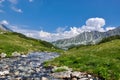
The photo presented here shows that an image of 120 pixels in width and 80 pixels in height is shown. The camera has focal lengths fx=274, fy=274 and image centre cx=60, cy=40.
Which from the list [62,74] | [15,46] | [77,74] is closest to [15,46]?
[15,46]

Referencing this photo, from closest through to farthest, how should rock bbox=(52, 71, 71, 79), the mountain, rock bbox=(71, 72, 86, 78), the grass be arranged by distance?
rock bbox=(71, 72, 86, 78)
rock bbox=(52, 71, 71, 79)
the mountain
the grass

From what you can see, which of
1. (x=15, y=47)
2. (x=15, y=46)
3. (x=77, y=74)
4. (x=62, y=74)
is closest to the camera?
(x=77, y=74)

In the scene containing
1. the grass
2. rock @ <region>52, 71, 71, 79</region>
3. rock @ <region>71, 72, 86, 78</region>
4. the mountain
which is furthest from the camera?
the grass

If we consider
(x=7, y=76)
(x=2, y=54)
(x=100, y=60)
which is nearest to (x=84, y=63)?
(x=100, y=60)

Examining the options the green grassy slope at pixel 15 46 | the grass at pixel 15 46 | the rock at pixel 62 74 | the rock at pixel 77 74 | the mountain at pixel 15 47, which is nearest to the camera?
the rock at pixel 77 74

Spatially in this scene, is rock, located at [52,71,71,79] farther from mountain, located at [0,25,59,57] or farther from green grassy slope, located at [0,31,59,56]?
green grassy slope, located at [0,31,59,56]

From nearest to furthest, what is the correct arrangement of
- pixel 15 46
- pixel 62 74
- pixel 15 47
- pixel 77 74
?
pixel 77 74 → pixel 62 74 → pixel 15 47 → pixel 15 46

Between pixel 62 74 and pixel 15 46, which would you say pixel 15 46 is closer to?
pixel 15 46

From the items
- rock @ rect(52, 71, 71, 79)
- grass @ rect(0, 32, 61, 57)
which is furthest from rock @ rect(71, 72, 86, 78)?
grass @ rect(0, 32, 61, 57)

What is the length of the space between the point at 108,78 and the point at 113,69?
6.26 feet

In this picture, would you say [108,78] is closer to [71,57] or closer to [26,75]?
[26,75]

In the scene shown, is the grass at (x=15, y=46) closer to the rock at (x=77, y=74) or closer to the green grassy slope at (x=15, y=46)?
the green grassy slope at (x=15, y=46)

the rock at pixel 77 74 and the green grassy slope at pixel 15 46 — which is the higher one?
the green grassy slope at pixel 15 46

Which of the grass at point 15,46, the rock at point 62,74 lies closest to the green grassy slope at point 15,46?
the grass at point 15,46
